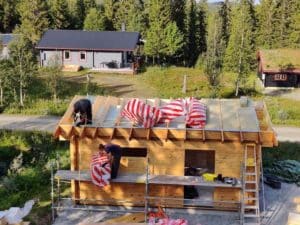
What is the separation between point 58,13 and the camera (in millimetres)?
59562

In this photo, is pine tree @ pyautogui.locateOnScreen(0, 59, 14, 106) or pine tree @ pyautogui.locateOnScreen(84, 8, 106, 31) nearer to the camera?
pine tree @ pyautogui.locateOnScreen(0, 59, 14, 106)

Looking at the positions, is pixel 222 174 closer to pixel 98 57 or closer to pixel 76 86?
pixel 76 86

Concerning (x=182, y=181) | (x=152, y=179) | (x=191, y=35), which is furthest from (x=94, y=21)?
(x=182, y=181)

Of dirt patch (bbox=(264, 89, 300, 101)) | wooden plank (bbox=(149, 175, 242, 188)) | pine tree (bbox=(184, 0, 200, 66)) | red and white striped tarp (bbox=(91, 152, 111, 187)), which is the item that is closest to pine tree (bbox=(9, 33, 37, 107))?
red and white striped tarp (bbox=(91, 152, 111, 187))

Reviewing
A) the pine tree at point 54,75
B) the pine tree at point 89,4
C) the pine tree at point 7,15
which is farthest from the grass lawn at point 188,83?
the pine tree at point 7,15

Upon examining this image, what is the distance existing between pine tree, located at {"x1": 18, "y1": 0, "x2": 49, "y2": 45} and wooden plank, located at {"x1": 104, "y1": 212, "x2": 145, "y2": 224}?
42.3m

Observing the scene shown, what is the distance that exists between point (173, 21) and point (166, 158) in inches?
1514

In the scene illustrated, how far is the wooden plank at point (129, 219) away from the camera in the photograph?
16219 millimetres

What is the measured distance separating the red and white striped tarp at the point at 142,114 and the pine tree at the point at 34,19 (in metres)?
40.8

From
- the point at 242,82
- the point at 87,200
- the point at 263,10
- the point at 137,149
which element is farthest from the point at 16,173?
the point at 263,10

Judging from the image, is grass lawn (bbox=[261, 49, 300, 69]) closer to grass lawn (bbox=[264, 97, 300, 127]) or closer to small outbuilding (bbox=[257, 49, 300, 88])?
small outbuilding (bbox=[257, 49, 300, 88])

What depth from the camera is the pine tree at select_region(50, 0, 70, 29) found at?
59.5 metres

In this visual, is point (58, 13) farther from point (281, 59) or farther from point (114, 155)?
point (114, 155)

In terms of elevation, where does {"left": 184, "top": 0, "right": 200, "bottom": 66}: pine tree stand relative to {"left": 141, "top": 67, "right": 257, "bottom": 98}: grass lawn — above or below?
above
